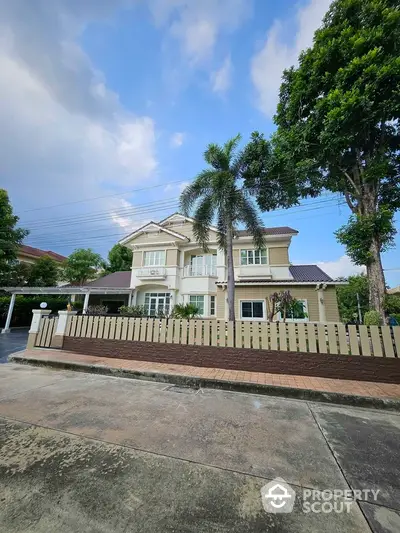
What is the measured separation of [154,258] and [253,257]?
808 cm

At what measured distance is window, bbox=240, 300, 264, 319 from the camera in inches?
570

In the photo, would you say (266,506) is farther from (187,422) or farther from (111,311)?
(111,311)

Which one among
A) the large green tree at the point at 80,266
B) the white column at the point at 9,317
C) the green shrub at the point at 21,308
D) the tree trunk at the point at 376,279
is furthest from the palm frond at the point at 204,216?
the large green tree at the point at 80,266

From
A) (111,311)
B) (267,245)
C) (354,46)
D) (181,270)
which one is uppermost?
(354,46)

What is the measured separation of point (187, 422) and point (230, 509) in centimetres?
162

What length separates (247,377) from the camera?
17.4ft

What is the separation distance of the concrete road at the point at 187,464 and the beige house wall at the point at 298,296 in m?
10.3

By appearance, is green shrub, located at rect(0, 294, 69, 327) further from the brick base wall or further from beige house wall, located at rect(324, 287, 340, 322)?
beige house wall, located at rect(324, 287, 340, 322)

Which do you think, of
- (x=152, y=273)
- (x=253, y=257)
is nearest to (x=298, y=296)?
→ (x=253, y=257)

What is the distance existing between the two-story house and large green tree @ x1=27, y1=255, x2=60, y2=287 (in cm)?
1051

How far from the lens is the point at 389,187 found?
398 inches

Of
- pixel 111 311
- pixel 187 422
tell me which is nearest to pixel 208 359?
pixel 187 422

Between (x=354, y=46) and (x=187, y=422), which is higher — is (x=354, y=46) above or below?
above

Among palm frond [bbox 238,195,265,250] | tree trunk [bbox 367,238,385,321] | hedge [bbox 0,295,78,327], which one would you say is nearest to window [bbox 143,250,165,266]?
palm frond [bbox 238,195,265,250]
